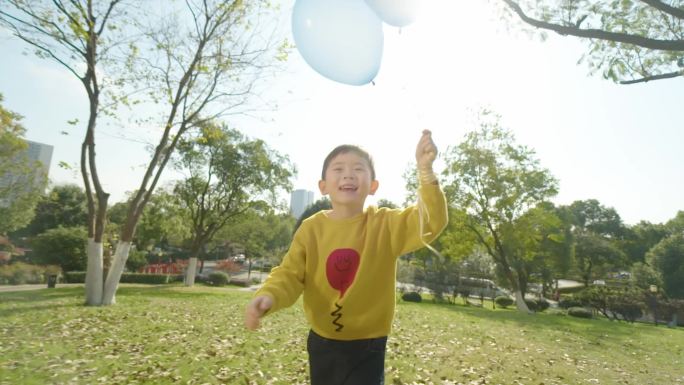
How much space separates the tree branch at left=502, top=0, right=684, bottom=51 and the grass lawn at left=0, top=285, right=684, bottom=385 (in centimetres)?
654

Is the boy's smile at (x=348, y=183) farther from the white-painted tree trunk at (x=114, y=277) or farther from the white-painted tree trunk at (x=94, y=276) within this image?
the white-painted tree trunk at (x=94, y=276)

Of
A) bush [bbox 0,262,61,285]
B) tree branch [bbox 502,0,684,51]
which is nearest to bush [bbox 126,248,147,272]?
bush [bbox 0,262,61,285]

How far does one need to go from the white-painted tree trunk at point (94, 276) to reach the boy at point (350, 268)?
13557 millimetres

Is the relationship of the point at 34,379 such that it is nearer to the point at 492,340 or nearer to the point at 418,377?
the point at 418,377

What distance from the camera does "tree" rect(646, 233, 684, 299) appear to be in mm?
38500

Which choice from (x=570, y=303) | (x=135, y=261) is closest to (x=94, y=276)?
(x=135, y=261)

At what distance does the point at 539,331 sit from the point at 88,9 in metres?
19.9

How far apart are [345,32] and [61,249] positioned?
35.9 meters

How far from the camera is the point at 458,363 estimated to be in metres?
7.25

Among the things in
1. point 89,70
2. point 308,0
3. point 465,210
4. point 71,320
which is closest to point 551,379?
point 308,0

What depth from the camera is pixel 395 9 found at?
324 centimetres

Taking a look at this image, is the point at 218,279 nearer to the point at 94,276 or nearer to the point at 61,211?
the point at 94,276

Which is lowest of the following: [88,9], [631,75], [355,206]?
[355,206]

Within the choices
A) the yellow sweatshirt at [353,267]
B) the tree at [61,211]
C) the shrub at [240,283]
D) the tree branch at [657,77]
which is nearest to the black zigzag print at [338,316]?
the yellow sweatshirt at [353,267]
